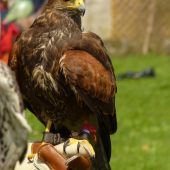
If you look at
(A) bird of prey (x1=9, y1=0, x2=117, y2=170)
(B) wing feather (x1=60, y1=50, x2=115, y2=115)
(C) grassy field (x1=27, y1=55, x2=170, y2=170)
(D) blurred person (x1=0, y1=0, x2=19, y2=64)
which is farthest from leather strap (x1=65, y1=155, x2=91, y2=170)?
(D) blurred person (x1=0, y1=0, x2=19, y2=64)

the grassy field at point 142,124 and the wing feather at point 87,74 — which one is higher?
the wing feather at point 87,74

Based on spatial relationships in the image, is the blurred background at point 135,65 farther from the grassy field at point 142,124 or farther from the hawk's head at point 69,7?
the hawk's head at point 69,7

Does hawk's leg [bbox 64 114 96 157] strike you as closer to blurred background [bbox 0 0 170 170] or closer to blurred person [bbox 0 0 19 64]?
blurred background [bbox 0 0 170 170]

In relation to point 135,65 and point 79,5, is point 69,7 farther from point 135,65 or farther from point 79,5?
point 135,65

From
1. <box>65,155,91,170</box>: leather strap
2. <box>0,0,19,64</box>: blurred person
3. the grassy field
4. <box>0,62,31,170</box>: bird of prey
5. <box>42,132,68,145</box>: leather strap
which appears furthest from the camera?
<box>0,0,19,64</box>: blurred person

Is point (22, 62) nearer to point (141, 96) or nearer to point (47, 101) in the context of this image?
point (47, 101)

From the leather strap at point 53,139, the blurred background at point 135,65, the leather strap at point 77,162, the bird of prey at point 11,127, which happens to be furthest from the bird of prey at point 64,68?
the bird of prey at point 11,127

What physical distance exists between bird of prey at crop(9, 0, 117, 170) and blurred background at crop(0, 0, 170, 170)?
1.43 feet

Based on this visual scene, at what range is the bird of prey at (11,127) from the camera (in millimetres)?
1423

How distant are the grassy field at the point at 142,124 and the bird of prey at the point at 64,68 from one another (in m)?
2.63

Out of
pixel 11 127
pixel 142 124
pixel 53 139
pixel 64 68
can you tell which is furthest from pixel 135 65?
pixel 11 127

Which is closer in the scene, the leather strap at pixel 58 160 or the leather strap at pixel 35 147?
the leather strap at pixel 58 160

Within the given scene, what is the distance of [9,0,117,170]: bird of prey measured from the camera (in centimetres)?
251

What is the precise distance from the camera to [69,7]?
260 cm
